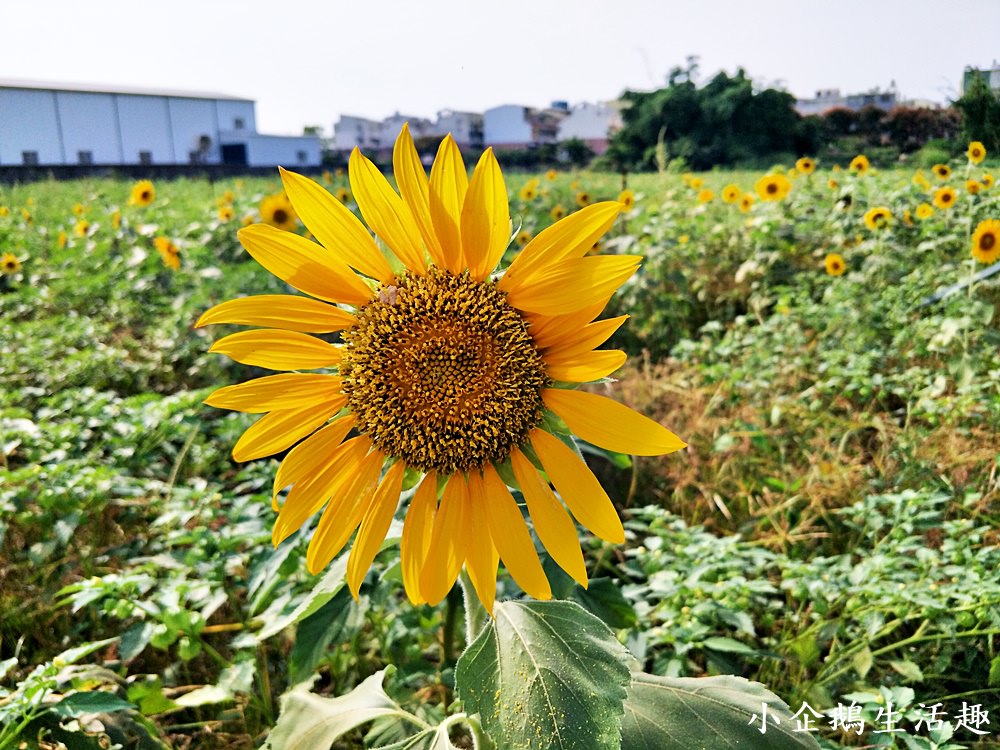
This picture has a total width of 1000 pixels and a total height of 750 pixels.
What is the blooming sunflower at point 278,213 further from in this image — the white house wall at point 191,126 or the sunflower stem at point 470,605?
the white house wall at point 191,126

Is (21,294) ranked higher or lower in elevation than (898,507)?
higher

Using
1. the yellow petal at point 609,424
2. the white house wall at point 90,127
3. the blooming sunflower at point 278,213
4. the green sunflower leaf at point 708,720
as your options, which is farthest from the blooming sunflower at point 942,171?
the white house wall at point 90,127

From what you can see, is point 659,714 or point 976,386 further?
point 976,386

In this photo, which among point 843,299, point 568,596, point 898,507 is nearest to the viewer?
point 568,596

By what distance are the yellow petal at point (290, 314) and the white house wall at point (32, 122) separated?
7.43m

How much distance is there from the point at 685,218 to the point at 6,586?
4541 millimetres

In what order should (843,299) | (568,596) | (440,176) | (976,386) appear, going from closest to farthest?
(440,176), (568,596), (976,386), (843,299)

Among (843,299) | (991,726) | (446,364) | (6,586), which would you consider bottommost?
(991,726)

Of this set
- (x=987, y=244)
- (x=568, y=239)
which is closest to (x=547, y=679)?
(x=568, y=239)

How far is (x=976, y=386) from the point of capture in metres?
A: 2.12

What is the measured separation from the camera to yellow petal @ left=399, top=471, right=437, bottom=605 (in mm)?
841

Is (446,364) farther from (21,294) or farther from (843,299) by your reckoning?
(21,294)

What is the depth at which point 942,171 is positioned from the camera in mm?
4293

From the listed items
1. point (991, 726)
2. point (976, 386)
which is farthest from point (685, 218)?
point (991, 726)
